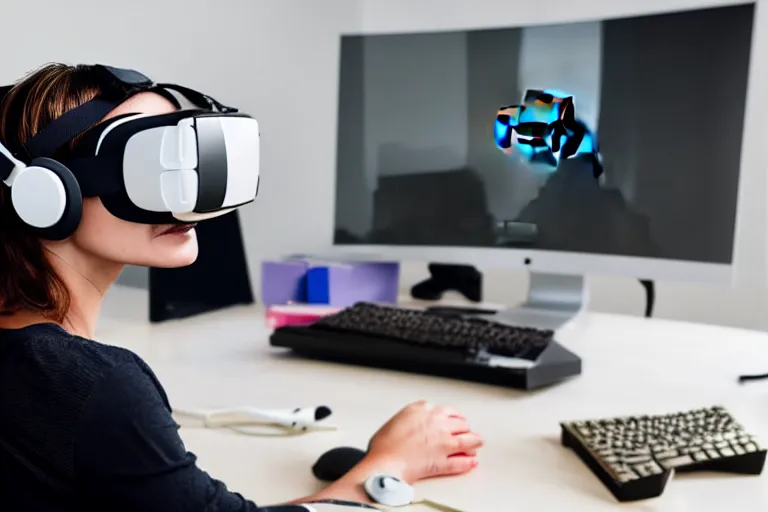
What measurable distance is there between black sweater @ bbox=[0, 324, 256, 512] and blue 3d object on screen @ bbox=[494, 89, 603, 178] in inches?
28.6

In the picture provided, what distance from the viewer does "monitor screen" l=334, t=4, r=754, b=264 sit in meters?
1.26

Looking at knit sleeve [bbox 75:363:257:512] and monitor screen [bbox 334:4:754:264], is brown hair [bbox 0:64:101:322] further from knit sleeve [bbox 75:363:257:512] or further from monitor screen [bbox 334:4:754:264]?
monitor screen [bbox 334:4:754:264]

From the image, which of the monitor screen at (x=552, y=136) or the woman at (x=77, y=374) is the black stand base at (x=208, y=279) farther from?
the woman at (x=77, y=374)

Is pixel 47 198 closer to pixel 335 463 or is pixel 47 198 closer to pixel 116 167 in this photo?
pixel 116 167

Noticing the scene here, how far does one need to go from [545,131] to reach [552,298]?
1.64 feet

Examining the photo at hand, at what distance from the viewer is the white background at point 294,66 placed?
1.34 metres

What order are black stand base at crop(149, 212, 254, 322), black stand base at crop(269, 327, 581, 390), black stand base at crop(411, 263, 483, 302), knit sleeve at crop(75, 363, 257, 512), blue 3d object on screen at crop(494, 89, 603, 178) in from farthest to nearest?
black stand base at crop(411, 263, 483, 302) → black stand base at crop(149, 212, 254, 322) → blue 3d object on screen at crop(494, 89, 603, 178) → black stand base at crop(269, 327, 581, 390) → knit sleeve at crop(75, 363, 257, 512)

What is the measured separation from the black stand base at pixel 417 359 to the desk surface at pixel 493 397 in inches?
0.6

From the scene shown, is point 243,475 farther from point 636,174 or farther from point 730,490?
point 636,174

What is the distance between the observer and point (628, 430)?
864 mm

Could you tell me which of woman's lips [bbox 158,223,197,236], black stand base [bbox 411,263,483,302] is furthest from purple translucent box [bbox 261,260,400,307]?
woman's lips [bbox 158,223,197,236]

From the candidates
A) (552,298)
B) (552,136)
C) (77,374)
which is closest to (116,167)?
(77,374)

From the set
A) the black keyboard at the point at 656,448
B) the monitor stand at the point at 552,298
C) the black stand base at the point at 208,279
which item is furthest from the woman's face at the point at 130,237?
the monitor stand at the point at 552,298

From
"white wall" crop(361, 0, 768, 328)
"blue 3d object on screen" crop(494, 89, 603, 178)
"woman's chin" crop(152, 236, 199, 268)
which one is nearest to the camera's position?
"woman's chin" crop(152, 236, 199, 268)
